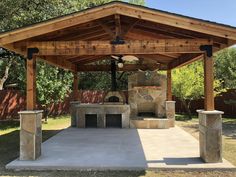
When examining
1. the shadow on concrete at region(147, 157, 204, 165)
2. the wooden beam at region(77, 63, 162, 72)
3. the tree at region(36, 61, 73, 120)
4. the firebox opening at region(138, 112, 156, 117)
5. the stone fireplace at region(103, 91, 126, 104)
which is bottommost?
the shadow on concrete at region(147, 157, 204, 165)

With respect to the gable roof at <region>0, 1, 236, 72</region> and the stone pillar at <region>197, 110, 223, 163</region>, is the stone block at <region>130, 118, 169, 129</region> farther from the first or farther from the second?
the stone pillar at <region>197, 110, 223, 163</region>

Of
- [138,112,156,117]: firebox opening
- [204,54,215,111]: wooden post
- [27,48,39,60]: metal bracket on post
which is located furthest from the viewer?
[138,112,156,117]: firebox opening

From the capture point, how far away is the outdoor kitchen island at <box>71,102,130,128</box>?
13078 mm

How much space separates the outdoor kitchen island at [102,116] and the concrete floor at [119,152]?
1.75 m

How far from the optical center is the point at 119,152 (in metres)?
7.96

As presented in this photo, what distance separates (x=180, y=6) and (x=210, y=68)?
1349 cm

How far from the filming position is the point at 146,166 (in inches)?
257

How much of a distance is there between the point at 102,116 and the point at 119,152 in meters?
5.32

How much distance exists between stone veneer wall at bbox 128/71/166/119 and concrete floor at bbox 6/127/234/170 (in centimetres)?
245

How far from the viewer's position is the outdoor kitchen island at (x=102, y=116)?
13078 mm

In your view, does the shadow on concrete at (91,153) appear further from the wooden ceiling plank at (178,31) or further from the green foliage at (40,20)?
the green foliage at (40,20)

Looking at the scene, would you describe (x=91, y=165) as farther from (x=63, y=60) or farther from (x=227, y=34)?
A: (x=63, y=60)

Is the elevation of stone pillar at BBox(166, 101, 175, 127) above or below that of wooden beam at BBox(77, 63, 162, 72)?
below

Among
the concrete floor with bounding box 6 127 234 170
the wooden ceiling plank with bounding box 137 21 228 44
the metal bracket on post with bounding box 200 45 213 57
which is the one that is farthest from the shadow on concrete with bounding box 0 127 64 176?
the metal bracket on post with bounding box 200 45 213 57
